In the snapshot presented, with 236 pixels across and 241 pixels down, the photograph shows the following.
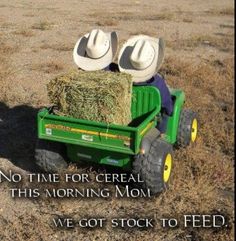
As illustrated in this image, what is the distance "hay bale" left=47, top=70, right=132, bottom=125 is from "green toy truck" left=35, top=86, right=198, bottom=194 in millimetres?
223

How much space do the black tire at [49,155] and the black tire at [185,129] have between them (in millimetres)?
1839

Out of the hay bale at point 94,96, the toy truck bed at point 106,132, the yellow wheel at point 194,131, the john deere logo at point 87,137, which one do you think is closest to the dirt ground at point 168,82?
the yellow wheel at point 194,131

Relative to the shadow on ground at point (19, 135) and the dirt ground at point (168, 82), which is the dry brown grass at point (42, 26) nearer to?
the dirt ground at point (168, 82)

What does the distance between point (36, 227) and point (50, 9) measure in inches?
706

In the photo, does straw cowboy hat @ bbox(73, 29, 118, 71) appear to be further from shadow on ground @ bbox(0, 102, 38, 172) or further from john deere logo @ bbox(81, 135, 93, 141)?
shadow on ground @ bbox(0, 102, 38, 172)

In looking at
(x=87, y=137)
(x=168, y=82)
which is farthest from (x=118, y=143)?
(x=168, y=82)

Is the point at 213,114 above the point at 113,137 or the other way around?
the other way around

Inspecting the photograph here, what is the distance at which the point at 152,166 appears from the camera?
217 inches

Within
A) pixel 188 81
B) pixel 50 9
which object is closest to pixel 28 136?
pixel 188 81

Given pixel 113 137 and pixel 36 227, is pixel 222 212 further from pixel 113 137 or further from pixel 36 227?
pixel 36 227

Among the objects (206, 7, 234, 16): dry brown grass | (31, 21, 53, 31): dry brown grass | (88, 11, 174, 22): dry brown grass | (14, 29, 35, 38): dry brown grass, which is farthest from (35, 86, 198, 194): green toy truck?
(206, 7, 234, 16): dry brown grass

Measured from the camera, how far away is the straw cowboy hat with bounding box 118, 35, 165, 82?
19.1 feet

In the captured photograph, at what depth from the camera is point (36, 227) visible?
5.18m

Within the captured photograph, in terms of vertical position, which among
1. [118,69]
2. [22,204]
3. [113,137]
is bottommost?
[22,204]
